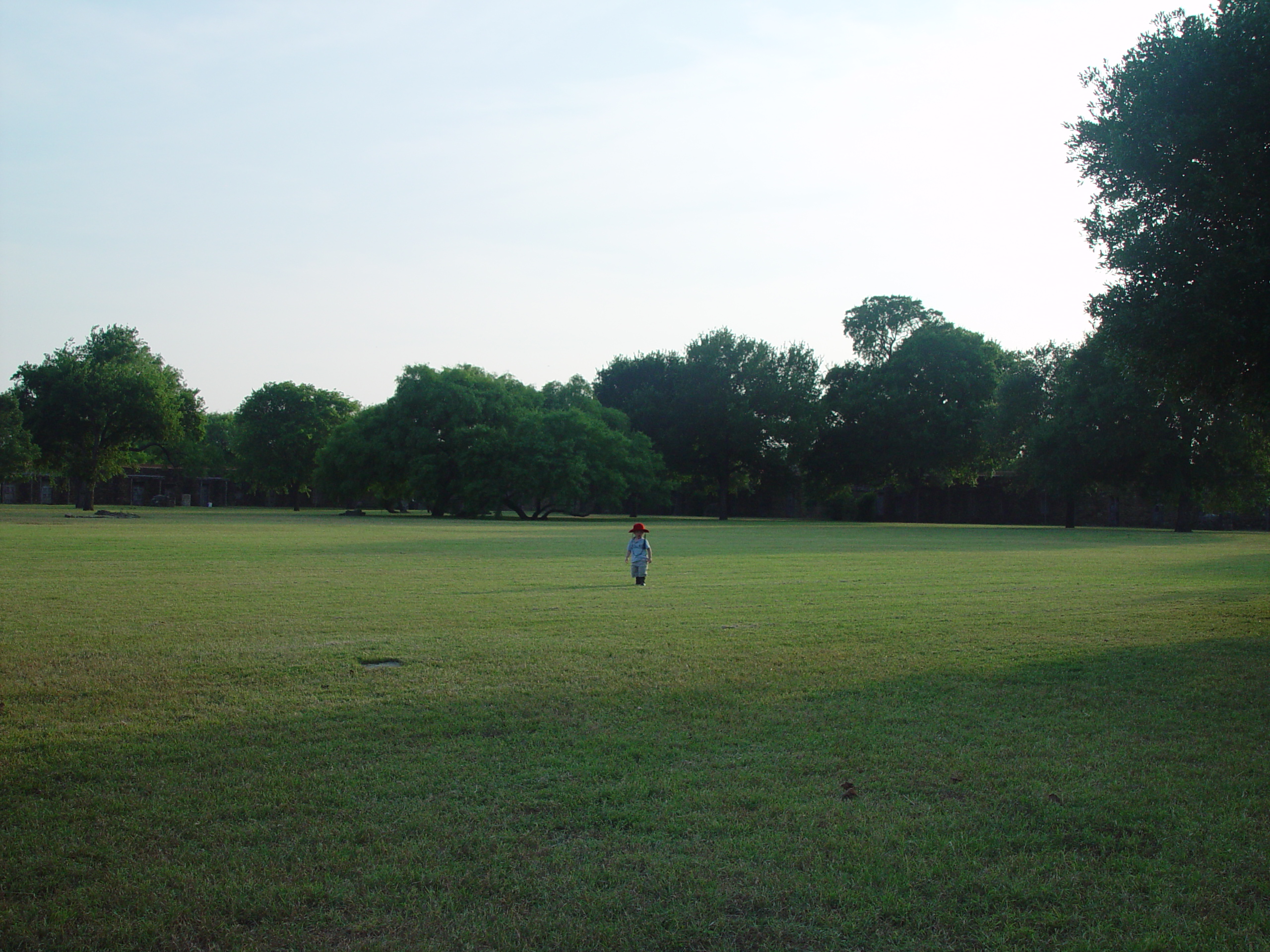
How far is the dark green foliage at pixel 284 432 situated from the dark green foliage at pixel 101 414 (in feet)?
54.4

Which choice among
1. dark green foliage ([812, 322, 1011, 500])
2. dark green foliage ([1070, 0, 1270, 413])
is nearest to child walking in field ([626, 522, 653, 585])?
dark green foliage ([1070, 0, 1270, 413])

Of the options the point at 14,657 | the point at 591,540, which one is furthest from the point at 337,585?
the point at 591,540

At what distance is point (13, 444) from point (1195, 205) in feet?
199

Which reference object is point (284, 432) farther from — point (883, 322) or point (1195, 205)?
point (1195, 205)

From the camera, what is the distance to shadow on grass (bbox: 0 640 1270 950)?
3510 millimetres

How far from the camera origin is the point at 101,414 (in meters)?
53.5

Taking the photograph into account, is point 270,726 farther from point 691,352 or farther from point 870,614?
point 691,352

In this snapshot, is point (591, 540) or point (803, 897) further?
point (591, 540)

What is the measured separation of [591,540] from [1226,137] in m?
24.4

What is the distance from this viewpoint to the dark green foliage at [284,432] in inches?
3059

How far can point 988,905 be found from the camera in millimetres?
3695

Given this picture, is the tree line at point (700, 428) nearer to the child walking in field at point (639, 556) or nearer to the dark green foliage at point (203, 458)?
the dark green foliage at point (203, 458)

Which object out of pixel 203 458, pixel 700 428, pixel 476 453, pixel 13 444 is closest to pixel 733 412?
pixel 700 428

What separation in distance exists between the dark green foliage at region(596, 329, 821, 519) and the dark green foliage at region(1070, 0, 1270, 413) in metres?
52.0
